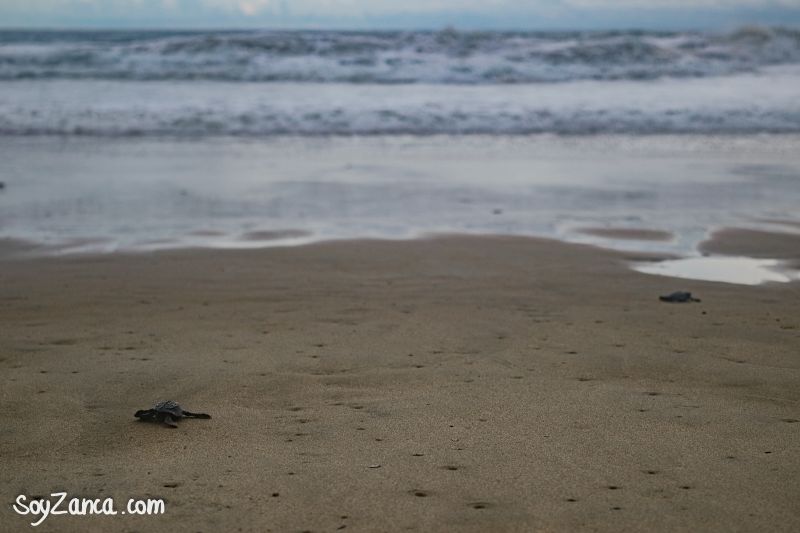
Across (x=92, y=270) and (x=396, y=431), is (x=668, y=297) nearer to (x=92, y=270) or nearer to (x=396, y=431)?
(x=396, y=431)

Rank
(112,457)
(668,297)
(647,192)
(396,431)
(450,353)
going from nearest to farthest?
1. (112,457)
2. (396,431)
3. (450,353)
4. (668,297)
5. (647,192)

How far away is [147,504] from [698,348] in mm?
2976

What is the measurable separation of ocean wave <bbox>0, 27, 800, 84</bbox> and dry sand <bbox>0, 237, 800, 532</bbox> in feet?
55.1

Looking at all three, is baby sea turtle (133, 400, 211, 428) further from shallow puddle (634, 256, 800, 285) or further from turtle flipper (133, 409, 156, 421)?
shallow puddle (634, 256, 800, 285)

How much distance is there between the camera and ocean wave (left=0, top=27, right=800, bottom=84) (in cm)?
2250

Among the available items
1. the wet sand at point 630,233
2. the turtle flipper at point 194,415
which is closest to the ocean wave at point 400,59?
the wet sand at point 630,233

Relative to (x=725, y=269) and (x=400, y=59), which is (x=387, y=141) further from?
(x=400, y=59)

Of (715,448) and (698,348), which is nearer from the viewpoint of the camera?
(715,448)

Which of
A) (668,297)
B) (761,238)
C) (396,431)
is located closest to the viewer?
(396,431)

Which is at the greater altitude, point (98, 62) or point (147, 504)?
point (98, 62)

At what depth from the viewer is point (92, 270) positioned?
20.9 feet

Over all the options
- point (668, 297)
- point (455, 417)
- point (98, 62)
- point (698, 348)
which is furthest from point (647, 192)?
point (98, 62)

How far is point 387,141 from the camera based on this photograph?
13828mm

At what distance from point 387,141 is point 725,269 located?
26.0 feet
